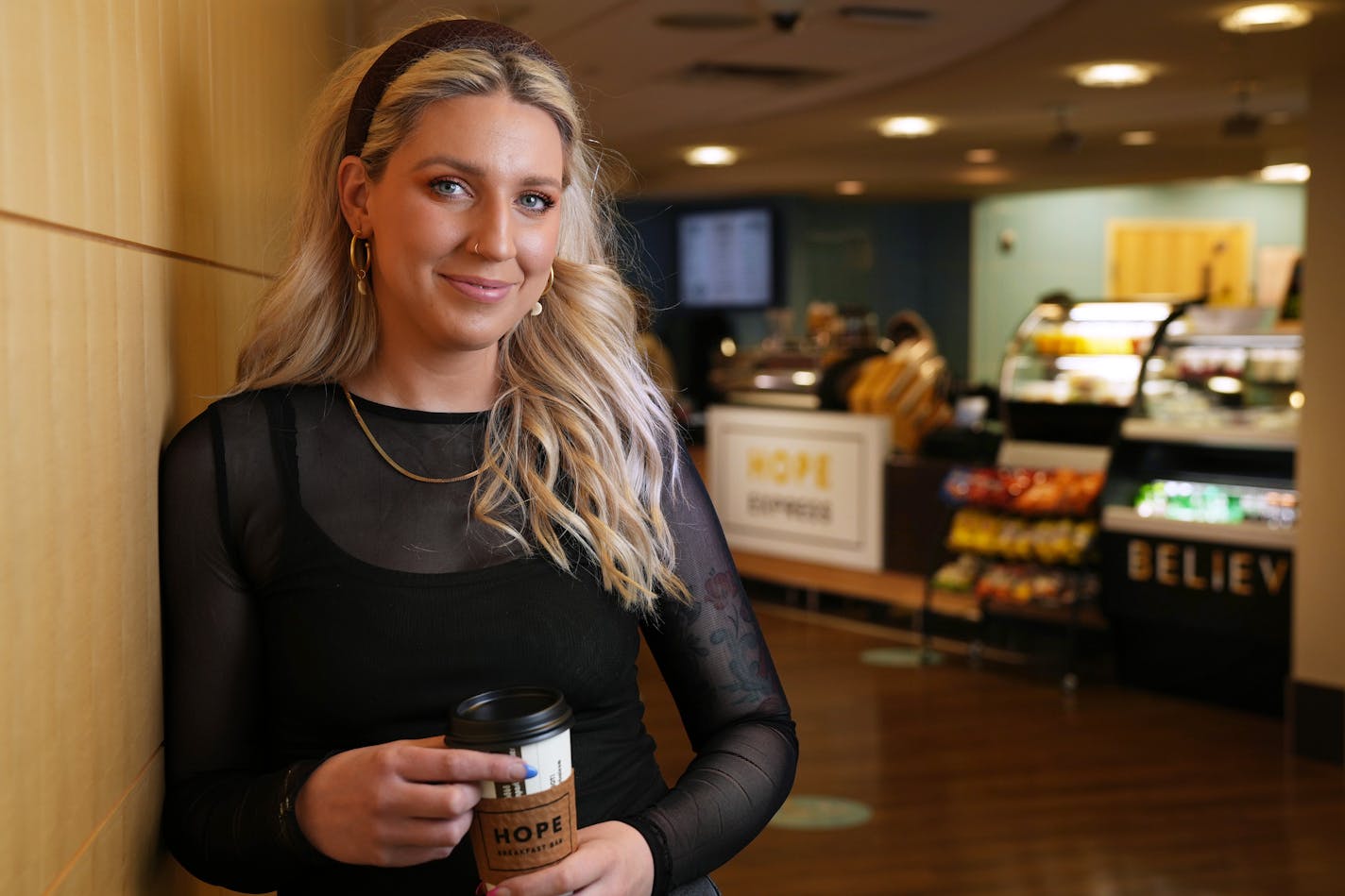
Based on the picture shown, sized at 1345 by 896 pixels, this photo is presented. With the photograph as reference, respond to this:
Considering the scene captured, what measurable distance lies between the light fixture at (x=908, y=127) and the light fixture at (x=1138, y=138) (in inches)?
49.4

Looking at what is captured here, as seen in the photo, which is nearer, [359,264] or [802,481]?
[359,264]

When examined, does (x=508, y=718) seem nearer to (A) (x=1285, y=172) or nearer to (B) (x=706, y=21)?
(B) (x=706, y=21)

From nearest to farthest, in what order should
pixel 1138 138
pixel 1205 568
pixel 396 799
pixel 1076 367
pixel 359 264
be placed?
pixel 396 799 < pixel 359 264 < pixel 1205 568 < pixel 1076 367 < pixel 1138 138

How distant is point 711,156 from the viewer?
31.1ft

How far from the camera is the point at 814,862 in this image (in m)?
3.94

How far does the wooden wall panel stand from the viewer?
78 cm

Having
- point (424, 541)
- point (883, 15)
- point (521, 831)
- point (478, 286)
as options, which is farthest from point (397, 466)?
point (883, 15)

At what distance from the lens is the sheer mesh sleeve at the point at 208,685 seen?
117 centimetres

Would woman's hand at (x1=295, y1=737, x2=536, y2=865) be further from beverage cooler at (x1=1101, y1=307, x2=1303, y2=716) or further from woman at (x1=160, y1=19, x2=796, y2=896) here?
beverage cooler at (x1=1101, y1=307, x2=1303, y2=716)

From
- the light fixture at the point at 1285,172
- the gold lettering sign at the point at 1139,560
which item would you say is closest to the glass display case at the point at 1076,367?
the gold lettering sign at the point at 1139,560

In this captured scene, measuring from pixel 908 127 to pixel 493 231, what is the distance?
7.12 meters

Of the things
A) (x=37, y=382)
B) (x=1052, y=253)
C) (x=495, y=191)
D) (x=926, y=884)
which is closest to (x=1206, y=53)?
(x=926, y=884)

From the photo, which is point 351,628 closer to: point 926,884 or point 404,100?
point 404,100

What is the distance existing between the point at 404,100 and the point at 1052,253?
1264cm
